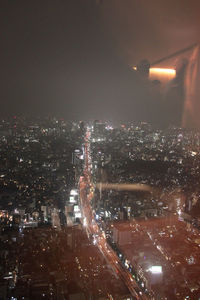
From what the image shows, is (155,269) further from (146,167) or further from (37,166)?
(37,166)

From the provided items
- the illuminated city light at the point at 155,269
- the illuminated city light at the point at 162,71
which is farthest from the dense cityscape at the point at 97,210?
the illuminated city light at the point at 162,71

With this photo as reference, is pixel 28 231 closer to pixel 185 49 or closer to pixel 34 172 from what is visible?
pixel 34 172

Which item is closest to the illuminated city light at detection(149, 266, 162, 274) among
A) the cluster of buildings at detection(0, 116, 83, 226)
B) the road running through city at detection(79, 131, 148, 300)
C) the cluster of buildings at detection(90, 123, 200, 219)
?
the road running through city at detection(79, 131, 148, 300)

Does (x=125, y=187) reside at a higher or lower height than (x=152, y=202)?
higher

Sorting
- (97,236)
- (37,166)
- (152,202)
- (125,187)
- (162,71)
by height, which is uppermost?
(162,71)

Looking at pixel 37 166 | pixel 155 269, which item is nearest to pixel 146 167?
pixel 37 166

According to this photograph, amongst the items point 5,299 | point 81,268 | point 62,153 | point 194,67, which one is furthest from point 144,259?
point 62,153

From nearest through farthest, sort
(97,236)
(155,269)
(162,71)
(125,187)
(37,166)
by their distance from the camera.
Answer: (162,71) < (155,269) < (97,236) < (125,187) < (37,166)

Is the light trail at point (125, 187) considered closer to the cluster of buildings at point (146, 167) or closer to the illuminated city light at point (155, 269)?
the cluster of buildings at point (146, 167)
